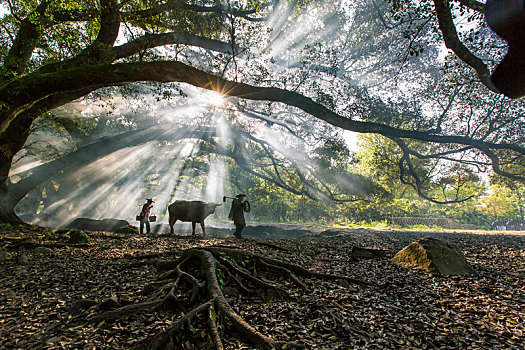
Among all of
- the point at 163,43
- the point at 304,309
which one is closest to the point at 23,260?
the point at 304,309

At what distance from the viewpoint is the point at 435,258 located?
5484 mm

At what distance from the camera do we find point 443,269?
17.2 ft

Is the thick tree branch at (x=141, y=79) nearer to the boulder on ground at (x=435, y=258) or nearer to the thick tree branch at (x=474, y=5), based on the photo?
the thick tree branch at (x=474, y=5)

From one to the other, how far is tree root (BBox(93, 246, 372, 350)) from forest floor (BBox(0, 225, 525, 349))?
9 cm

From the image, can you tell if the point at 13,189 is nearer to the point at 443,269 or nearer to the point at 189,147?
the point at 443,269

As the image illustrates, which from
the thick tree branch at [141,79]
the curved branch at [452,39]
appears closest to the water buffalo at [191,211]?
the thick tree branch at [141,79]

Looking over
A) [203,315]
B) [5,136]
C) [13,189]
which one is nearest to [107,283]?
[203,315]

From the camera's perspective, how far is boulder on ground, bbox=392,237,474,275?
530cm

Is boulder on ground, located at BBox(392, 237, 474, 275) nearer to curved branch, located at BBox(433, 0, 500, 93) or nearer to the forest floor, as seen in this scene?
the forest floor

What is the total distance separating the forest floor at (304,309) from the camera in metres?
2.95

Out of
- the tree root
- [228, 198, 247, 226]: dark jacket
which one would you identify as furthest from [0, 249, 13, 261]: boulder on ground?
[228, 198, 247, 226]: dark jacket

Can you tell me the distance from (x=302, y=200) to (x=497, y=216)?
95.9 ft

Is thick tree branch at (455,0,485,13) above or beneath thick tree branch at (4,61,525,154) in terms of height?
above

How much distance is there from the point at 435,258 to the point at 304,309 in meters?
3.58
